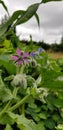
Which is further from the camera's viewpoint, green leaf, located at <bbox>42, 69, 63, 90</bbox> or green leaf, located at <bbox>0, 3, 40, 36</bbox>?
green leaf, located at <bbox>42, 69, 63, 90</bbox>

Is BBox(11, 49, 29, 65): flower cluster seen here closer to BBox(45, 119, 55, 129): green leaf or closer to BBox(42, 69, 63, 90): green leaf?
BBox(42, 69, 63, 90): green leaf

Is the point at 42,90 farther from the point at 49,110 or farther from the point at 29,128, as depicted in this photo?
the point at 49,110

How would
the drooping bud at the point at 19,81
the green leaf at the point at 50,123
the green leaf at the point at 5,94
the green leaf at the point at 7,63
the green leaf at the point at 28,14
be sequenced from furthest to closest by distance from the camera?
the green leaf at the point at 50,123 → the green leaf at the point at 7,63 → the green leaf at the point at 5,94 → the drooping bud at the point at 19,81 → the green leaf at the point at 28,14

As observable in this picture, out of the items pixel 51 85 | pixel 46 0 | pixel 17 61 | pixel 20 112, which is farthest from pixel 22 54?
pixel 20 112

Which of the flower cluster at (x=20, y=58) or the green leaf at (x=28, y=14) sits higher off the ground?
the green leaf at (x=28, y=14)

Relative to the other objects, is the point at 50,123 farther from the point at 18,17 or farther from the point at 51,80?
the point at 18,17

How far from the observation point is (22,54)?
4.30ft

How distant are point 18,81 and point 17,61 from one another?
10 centimetres

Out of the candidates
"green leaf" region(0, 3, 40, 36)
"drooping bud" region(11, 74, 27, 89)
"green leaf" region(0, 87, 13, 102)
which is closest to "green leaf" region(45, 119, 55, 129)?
"green leaf" region(0, 87, 13, 102)

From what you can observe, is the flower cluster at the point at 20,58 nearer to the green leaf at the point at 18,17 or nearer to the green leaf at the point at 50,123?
the green leaf at the point at 18,17

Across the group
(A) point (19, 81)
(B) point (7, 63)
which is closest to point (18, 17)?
(A) point (19, 81)

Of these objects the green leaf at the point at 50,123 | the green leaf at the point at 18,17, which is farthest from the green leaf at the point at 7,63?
the green leaf at the point at 18,17

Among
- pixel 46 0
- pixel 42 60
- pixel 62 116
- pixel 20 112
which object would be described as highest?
pixel 46 0

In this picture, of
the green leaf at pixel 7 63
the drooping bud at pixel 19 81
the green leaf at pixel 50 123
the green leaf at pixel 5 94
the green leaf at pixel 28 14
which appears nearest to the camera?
the green leaf at pixel 28 14
